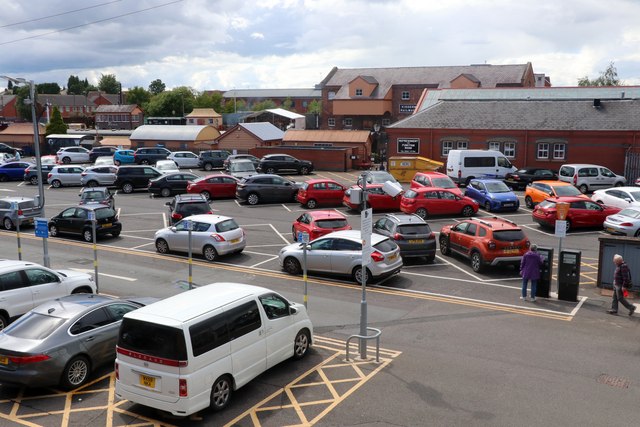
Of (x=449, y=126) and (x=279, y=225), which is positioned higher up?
(x=449, y=126)

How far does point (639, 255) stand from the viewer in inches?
686

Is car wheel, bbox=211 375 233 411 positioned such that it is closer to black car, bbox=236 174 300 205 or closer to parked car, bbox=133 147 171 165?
black car, bbox=236 174 300 205

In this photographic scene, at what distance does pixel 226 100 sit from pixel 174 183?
340 ft

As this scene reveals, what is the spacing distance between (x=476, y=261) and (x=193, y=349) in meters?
12.8

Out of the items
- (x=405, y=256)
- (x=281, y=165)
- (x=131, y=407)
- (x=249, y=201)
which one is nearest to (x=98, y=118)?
(x=281, y=165)

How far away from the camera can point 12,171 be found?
4612cm

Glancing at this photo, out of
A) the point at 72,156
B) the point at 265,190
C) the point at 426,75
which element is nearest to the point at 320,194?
the point at 265,190

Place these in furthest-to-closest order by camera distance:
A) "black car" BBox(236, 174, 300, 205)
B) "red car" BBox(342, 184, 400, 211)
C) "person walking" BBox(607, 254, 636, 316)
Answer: "black car" BBox(236, 174, 300, 205), "red car" BBox(342, 184, 400, 211), "person walking" BBox(607, 254, 636, 316)

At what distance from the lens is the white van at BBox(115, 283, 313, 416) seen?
30.2 ft

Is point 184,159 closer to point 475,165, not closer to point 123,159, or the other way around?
point 123,159

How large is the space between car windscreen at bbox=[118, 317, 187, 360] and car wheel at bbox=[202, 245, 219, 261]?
1215 cm

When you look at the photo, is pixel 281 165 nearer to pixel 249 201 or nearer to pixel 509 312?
pixel 249 201

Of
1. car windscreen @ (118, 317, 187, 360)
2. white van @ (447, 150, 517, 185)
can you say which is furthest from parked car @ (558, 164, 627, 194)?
car windscreen @ (118, 317, 187, 360)

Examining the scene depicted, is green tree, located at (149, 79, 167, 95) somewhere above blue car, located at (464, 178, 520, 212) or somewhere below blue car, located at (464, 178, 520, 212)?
above
